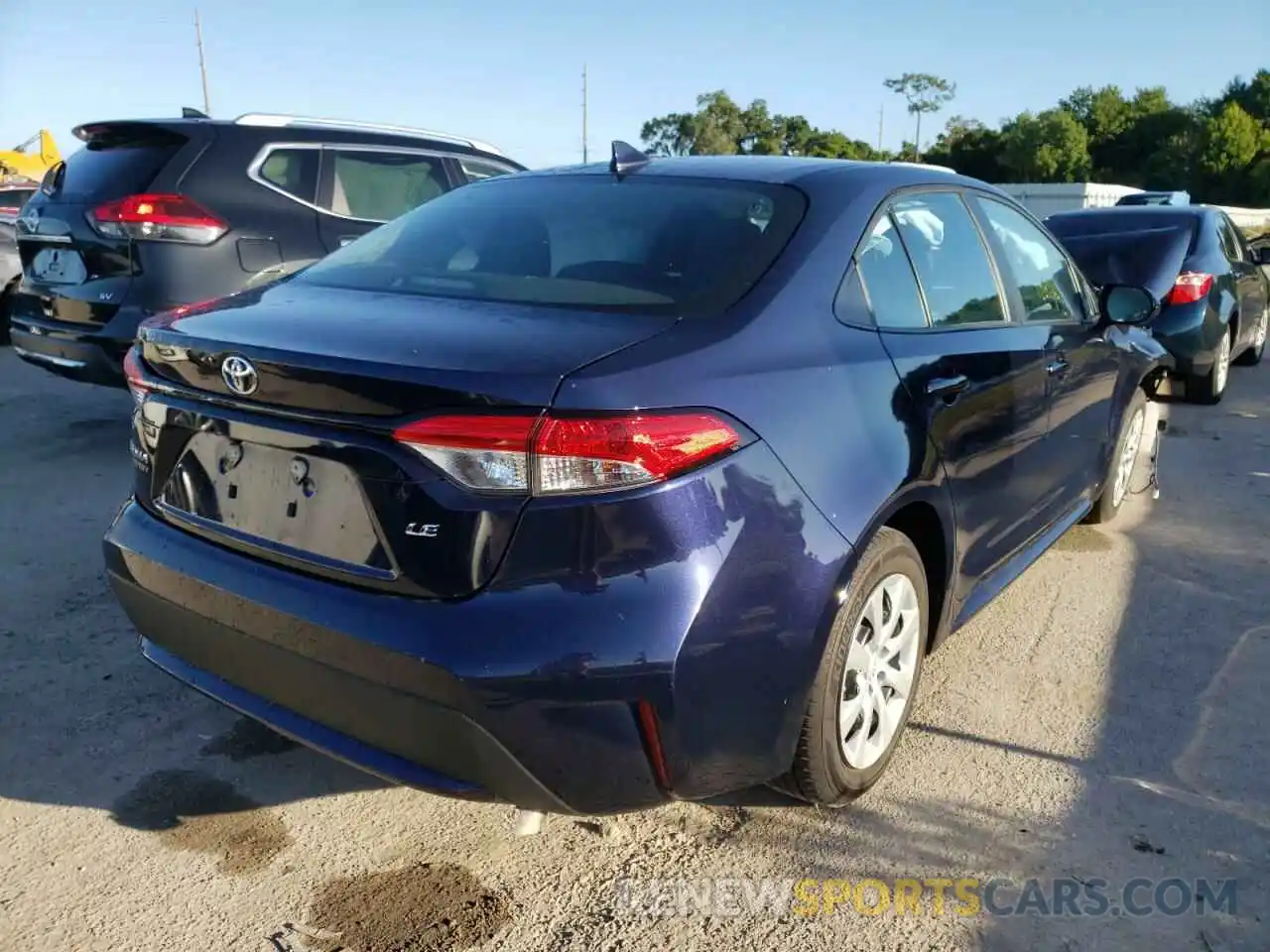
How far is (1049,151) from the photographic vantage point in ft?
247

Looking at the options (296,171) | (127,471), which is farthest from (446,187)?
(127,471)

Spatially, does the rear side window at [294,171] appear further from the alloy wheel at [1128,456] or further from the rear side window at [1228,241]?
the rear side window at [1228,241]

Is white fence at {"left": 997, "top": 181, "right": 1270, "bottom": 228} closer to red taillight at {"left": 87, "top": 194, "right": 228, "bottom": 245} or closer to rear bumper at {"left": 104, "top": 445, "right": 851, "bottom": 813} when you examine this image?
red taillight at {"left": 87, "top": 194, "right": 228, "bottom": 245}

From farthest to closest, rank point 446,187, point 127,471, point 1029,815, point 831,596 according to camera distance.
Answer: point 446,187, point 127,471, point 1029,815, point 831,596

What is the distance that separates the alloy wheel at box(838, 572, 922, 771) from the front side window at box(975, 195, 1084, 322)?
134 centimetres

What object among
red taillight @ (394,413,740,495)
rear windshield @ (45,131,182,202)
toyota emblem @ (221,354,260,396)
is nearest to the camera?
red taillight @ (394,413,740,495)

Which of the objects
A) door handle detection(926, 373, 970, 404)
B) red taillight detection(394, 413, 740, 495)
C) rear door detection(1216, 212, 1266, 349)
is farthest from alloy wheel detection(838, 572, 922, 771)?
rear door detection(1216, 212, 1266, 349)

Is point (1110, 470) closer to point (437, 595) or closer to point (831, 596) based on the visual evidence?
point (831, 596)

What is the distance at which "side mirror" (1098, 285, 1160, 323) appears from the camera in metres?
4.12

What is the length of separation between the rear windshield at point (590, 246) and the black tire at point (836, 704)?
71 centimetres

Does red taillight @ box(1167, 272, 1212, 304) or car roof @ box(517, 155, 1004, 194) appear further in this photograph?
red taillight @ box(1167, 272, 1212, 304)

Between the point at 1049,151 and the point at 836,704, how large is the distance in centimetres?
8189

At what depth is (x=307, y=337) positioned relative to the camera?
7.23 ft

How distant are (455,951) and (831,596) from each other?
1.08 m
